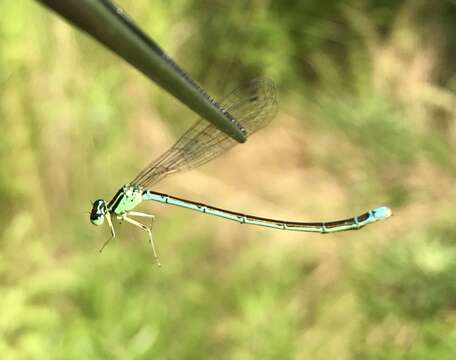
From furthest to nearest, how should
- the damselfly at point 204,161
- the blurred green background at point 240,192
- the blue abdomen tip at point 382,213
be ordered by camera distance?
the blurred green background at point 240,192, the damselfly at point 204,161, the blue abdomen tip at point 382,213

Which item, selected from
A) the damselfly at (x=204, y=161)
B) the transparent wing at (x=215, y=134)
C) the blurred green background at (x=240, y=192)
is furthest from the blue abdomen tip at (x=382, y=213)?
the blurred green background at (x=240, y=192)

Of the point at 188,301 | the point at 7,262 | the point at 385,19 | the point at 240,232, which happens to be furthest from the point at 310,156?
the point at 7,262

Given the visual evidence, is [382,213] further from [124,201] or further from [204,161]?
[124,201]

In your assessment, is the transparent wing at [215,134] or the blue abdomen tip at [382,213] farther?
the transparent wing at [215,134]

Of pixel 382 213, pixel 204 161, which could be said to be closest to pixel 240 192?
pixel 204 161

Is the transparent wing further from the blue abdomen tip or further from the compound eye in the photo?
the blue abdomen tip

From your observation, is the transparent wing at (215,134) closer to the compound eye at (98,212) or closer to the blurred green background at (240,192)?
the compound eye at (98,212)

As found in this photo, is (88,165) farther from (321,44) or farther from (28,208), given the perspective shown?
(321,44)
